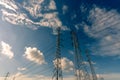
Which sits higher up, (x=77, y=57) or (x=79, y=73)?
(x=77, y=57)

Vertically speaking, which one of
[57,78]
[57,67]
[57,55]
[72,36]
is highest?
[72,36]

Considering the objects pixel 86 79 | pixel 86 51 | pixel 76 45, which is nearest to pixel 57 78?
pixel 76 45

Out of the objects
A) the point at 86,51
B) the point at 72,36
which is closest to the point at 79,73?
the point at 72,36

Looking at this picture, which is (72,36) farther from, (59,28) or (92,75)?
(92,75)

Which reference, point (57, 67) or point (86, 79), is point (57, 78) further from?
point (86, 79)

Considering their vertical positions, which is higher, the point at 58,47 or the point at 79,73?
the point at 58,47

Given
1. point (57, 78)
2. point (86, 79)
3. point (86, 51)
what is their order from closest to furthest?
point (57, 78) < point (86, 79) < point (86, 51)

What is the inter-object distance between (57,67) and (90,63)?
148ft

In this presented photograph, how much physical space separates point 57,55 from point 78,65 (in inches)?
387

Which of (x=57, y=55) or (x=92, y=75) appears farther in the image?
(x=92, y=75)

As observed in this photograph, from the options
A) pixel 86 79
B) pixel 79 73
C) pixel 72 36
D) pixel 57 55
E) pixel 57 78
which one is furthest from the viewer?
pixel 86 79

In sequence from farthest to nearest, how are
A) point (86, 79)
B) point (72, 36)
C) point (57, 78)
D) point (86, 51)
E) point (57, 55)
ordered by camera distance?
point (86, 51) → point (86, 79) → point (72, 36) → point (57, 55) → point (57, 78)

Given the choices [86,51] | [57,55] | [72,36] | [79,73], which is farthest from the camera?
[86,51]

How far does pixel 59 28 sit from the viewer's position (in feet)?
207
